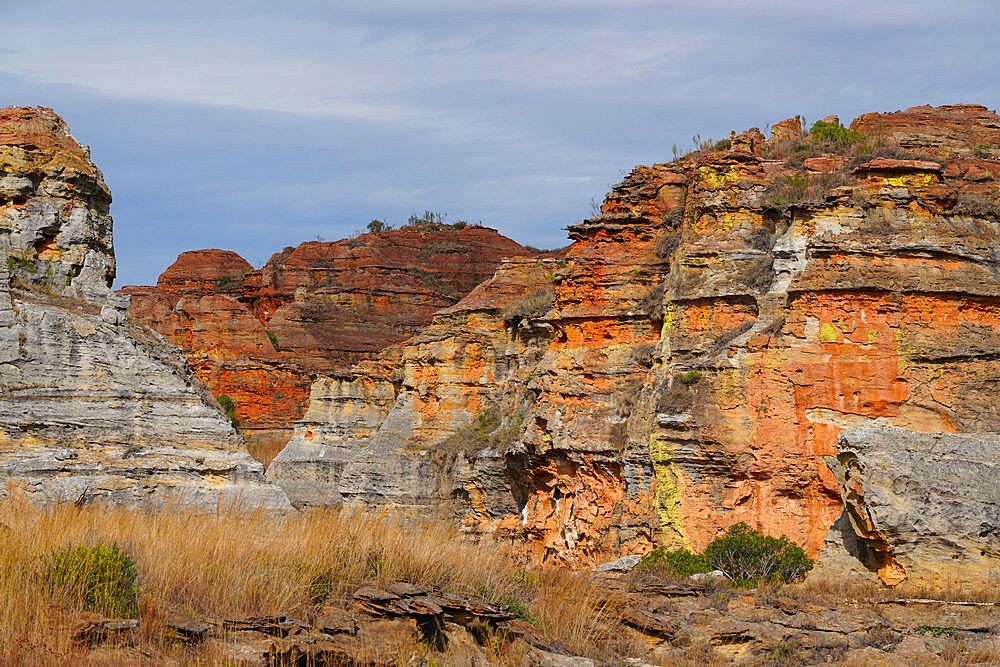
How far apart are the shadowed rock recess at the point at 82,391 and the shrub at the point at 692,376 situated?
9676 millimetres

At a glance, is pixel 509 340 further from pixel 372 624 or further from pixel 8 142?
pixel 372 624

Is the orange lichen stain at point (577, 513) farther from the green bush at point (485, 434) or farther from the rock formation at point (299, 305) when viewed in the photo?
the rock formation at point (299, 305)

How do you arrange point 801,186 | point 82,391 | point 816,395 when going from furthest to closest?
Result: point 801,186
point 816,395
point 82,391

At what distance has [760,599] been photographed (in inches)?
493

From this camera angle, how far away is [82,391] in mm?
13820

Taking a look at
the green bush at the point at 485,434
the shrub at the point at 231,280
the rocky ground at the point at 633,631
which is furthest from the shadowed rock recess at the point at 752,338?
the shrub at the point at 231,280

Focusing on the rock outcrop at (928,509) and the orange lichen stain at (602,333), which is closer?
the rock outcrop at (928,509)

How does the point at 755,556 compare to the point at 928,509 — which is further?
the point at 755,556

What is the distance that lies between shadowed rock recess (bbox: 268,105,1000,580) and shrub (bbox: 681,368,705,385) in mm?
59

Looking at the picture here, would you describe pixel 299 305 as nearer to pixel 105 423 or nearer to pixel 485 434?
pixel 485 434

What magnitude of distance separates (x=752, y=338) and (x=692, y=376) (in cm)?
152

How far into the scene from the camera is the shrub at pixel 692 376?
68.3 ft

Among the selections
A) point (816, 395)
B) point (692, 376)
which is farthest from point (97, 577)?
point (692, 376)

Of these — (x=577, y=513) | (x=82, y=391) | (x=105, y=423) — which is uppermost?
(x=82, y=391)
